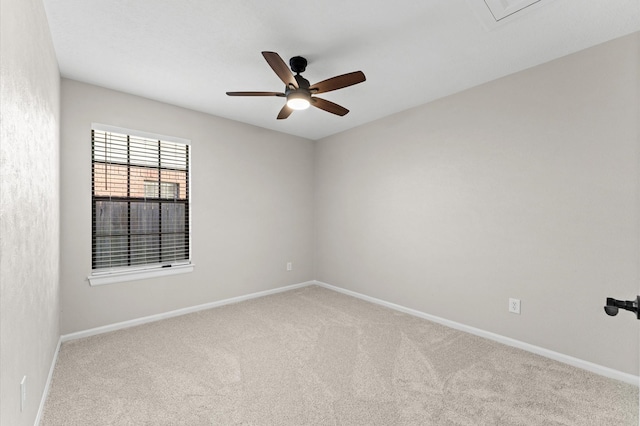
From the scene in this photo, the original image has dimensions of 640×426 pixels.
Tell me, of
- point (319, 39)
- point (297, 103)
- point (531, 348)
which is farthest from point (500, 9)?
point (531, 348)

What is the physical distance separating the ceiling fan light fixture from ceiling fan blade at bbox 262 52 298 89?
2.8 inches

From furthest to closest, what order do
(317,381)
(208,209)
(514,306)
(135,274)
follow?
(208,209) < (135,274) < (514,306) < (317,381)

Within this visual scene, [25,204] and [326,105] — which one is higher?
[326,105]

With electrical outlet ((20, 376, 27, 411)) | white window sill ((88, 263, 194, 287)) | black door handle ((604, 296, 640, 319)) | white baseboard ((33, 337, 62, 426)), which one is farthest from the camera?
white window sill ((88, 263, 194, 287))

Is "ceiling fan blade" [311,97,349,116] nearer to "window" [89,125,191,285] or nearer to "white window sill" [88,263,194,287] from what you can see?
"window" [89,125,191,285]

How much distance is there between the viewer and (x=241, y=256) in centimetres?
406

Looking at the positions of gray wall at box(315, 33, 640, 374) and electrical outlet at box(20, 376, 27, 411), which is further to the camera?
gray wall at box(315, 33, 640, 374)

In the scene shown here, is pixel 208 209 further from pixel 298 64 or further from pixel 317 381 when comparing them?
pixel 317 381

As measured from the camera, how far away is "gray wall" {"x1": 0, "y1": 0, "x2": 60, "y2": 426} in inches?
44.6

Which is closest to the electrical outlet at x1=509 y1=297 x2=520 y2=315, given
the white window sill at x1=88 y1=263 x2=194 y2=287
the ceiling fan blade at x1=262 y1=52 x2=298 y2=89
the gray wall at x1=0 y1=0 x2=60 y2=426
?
the ceiling fan blade at x1=262 y1=52 x2=298 y2=89

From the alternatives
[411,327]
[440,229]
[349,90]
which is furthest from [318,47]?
[411,327]

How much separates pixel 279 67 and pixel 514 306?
9.48ft

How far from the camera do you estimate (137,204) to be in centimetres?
328

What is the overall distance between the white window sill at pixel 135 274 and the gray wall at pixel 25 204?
813mm
